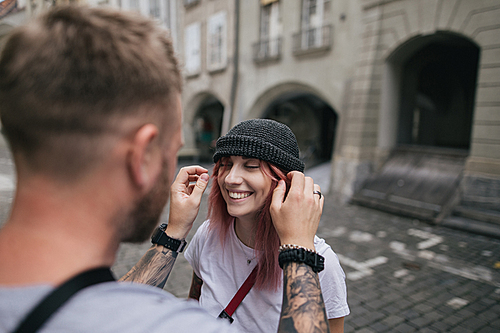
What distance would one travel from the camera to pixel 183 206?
4.83 feet

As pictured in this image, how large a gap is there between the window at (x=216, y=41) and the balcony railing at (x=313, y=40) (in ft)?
13.3

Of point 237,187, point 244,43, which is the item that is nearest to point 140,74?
point 237,187

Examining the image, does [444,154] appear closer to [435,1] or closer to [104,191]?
[435,1]

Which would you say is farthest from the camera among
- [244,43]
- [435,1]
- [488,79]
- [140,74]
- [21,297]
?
[244,43]

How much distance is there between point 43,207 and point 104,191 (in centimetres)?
12

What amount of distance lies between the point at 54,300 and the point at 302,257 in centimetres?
72

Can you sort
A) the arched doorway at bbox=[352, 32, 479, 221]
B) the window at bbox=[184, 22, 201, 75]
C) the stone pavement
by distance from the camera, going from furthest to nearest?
the window at bbox=[184, 22, 201, 75]
the arched doorway at bbox=[352, 32, 479, 221]
the stone pavement

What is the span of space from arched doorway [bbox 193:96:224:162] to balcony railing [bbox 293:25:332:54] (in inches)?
322

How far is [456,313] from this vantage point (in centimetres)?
356

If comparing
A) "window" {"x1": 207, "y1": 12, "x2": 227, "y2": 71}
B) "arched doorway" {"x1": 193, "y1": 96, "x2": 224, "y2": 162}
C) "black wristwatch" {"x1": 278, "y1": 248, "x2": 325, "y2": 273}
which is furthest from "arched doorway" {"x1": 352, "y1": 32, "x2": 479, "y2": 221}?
"arched doorway" {"x1": 193, "y1": 96, "x2": 224, "y2": 162}

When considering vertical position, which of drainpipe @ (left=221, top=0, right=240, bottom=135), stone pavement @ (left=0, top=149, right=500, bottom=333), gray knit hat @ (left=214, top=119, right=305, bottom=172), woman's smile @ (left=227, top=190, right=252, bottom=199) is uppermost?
drainpipe @ (left=221, top=0, right=240, bottom=135)

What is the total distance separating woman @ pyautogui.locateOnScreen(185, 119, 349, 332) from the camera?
4.93 ft

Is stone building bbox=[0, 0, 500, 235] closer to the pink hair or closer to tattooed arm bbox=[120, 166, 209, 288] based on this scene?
tattooed arm bbox=[120, 166, 209, 288]

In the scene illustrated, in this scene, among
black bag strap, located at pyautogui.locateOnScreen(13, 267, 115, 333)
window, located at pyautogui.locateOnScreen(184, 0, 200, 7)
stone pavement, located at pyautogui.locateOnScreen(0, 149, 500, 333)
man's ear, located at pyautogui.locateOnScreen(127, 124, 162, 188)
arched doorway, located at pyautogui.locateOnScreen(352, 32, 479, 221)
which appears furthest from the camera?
window, located at pyautogui.locateOnScreen(184, 0, 200, 7)
